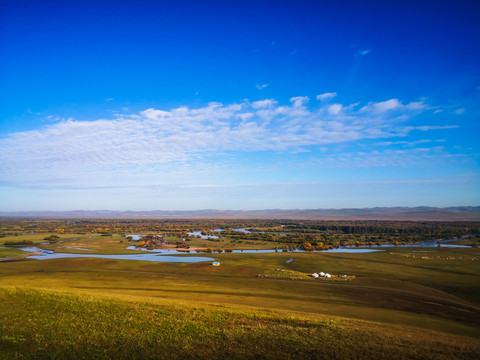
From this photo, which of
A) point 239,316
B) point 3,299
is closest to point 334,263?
point 239,316

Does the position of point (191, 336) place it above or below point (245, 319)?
above

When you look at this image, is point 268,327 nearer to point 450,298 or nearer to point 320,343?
point 320,343

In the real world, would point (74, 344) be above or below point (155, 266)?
above

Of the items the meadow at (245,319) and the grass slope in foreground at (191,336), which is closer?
the grass slope in foreground at (191,336)

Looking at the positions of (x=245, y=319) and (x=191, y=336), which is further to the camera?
(x=245, y=319)

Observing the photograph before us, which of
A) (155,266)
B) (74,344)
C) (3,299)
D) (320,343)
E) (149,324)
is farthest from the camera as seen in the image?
(155,266)
